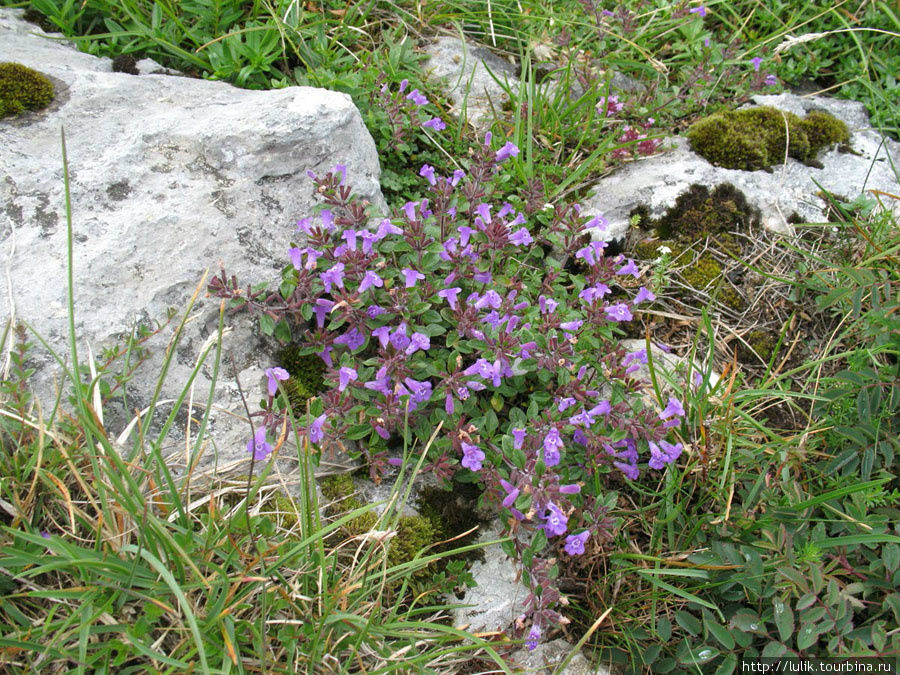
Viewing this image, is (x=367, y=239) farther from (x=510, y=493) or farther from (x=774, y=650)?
(x=774, y=650)

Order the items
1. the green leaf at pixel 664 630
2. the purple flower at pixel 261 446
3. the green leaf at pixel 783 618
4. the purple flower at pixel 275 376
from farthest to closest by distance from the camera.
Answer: the purple flower at pixel 275 376, the purple flower at pixel 261 446, the green leaf at pixel 664 630, the green leaf at pixel 783 618

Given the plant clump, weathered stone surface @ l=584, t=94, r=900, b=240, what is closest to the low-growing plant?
weathered stone surface @ l=584, t=94, r=900, b=240

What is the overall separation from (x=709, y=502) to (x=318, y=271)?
2.21 m

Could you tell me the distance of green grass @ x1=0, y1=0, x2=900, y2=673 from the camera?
7.40 feet

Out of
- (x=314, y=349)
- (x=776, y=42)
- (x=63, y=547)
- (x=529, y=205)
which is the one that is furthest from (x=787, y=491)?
(x=776, y=42)

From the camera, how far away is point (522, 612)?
278 centimetres

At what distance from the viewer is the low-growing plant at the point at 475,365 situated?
280cm

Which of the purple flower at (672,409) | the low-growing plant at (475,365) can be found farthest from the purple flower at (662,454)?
the purple flower at (672,409)

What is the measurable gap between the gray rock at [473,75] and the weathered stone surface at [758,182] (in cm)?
103

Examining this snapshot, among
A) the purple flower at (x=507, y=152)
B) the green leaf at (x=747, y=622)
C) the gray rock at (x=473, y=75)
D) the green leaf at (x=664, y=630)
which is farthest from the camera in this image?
the gray rock at (x=473, y=75)

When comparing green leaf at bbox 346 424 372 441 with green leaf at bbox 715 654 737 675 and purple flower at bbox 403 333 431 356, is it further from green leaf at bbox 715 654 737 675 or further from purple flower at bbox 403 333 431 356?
green leaf at bbox 715 654 737 675

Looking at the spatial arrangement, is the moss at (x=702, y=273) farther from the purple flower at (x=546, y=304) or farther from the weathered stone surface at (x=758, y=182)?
the purple flower at (x=546, y=304)

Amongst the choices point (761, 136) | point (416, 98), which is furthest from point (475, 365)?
point (761, 136)

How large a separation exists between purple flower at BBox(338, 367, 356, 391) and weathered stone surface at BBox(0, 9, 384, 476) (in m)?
0.45
